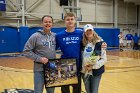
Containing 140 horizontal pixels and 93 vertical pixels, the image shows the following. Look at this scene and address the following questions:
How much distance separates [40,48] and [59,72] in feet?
1.47

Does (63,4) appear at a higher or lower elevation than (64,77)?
higher

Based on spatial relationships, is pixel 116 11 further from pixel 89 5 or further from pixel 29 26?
pixel 29 26

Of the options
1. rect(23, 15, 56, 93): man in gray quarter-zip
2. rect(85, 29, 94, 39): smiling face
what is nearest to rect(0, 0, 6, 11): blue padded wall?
rect(23, 15, 56, 93): man in gray quarter-zip

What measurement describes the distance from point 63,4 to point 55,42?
16689 mm

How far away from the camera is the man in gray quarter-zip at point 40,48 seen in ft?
11.1

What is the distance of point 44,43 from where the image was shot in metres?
3.43

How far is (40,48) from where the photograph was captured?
136 inches

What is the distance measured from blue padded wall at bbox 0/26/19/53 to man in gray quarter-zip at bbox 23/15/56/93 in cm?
1435

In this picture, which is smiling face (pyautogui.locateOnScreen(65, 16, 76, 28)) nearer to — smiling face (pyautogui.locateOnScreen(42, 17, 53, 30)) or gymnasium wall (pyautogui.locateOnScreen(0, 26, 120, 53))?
smiling face (pyautogui.locateOnScreen(42, 17, 53, 30))

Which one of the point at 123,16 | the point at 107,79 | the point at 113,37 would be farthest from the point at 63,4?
the point at 107,79

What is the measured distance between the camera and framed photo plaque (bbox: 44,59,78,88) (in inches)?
132

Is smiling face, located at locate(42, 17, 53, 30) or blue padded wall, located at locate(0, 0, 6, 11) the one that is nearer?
smiling face, located at locate(42, 17, 53, 30)

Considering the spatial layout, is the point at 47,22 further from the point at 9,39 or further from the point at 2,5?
the point at 9,39

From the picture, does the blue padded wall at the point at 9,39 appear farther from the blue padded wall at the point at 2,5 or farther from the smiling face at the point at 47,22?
the smiling face at the point at 47,22
